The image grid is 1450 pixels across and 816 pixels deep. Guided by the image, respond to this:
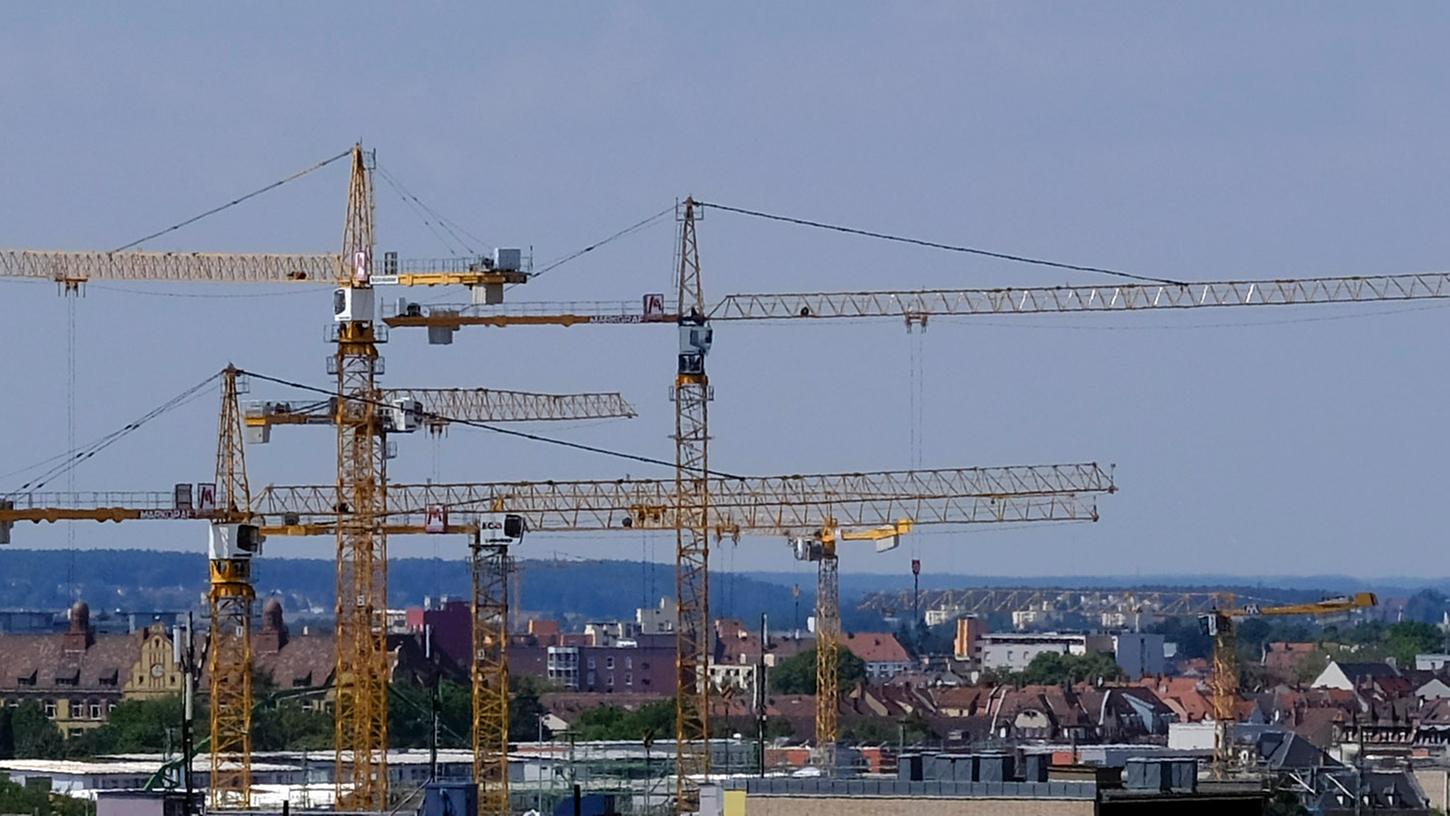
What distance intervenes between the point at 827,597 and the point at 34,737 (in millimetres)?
52999

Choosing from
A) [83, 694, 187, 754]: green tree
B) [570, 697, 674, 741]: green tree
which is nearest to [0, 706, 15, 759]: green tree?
[83, 694, 187, 754]: green tree

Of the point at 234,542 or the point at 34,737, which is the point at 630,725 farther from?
the point at 234,542

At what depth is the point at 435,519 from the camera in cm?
11569

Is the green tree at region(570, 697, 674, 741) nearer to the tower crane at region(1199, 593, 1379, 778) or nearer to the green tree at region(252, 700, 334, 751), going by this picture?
the green tree at region(252, 700, 334, 751)

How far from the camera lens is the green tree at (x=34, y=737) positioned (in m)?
185

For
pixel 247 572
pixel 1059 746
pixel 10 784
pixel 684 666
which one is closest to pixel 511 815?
pixel 684 666

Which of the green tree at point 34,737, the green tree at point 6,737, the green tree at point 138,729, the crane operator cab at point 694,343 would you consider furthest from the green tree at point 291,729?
the crane operator cab at point 694,343

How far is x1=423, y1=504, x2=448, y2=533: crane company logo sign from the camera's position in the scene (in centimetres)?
11319

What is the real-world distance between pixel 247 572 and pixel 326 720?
83.0 m

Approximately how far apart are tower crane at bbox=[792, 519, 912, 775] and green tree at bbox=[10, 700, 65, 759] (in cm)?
4699

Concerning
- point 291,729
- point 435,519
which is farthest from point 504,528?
point 291,729

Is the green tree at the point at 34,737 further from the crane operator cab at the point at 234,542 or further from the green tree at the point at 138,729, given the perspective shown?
the crane operator cab at the point at 234,542

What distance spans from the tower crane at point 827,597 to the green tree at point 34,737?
4699 centimetres

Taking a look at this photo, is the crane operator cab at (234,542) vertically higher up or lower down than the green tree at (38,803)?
higher up
